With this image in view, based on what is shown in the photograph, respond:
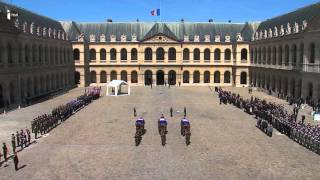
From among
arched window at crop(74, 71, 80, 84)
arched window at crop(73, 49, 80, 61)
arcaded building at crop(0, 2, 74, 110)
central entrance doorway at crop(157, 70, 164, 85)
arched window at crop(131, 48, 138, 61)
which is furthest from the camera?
central entrance doorway at crop(157, 70, 164, 85)

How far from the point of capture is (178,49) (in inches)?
3511

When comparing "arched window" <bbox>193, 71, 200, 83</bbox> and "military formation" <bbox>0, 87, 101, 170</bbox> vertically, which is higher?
"arched window" <bbox>193, 71, 200, 83</bbox>

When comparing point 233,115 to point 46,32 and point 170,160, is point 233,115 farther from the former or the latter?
point 46,32

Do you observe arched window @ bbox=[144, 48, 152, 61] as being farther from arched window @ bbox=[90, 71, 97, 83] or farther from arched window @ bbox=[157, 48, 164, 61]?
arched window @ bbox=[90, 71, 97, 83]

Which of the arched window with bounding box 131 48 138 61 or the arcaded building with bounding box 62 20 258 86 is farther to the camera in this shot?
the arched window with bounding box 131 48 138 61

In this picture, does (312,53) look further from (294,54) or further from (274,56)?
(274,56)

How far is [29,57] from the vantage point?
61.9 meters

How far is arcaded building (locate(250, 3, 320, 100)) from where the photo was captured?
5408cm

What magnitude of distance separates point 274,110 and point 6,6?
129 feet

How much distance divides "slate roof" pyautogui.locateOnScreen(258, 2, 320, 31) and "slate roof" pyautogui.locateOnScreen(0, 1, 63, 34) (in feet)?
132

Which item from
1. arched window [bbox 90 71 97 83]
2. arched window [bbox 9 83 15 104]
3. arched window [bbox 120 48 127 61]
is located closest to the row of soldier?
arched window [bbox 9 83 15 104]

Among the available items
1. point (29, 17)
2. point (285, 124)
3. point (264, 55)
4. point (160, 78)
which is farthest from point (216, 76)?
point (285, 124)

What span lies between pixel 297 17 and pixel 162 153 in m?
44.6

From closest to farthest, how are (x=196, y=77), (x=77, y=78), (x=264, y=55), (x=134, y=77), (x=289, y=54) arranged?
(x=289, y=54), (x=264, y=55), (x=77, y=78), (x=134, y=77), (x=196, y=77)
